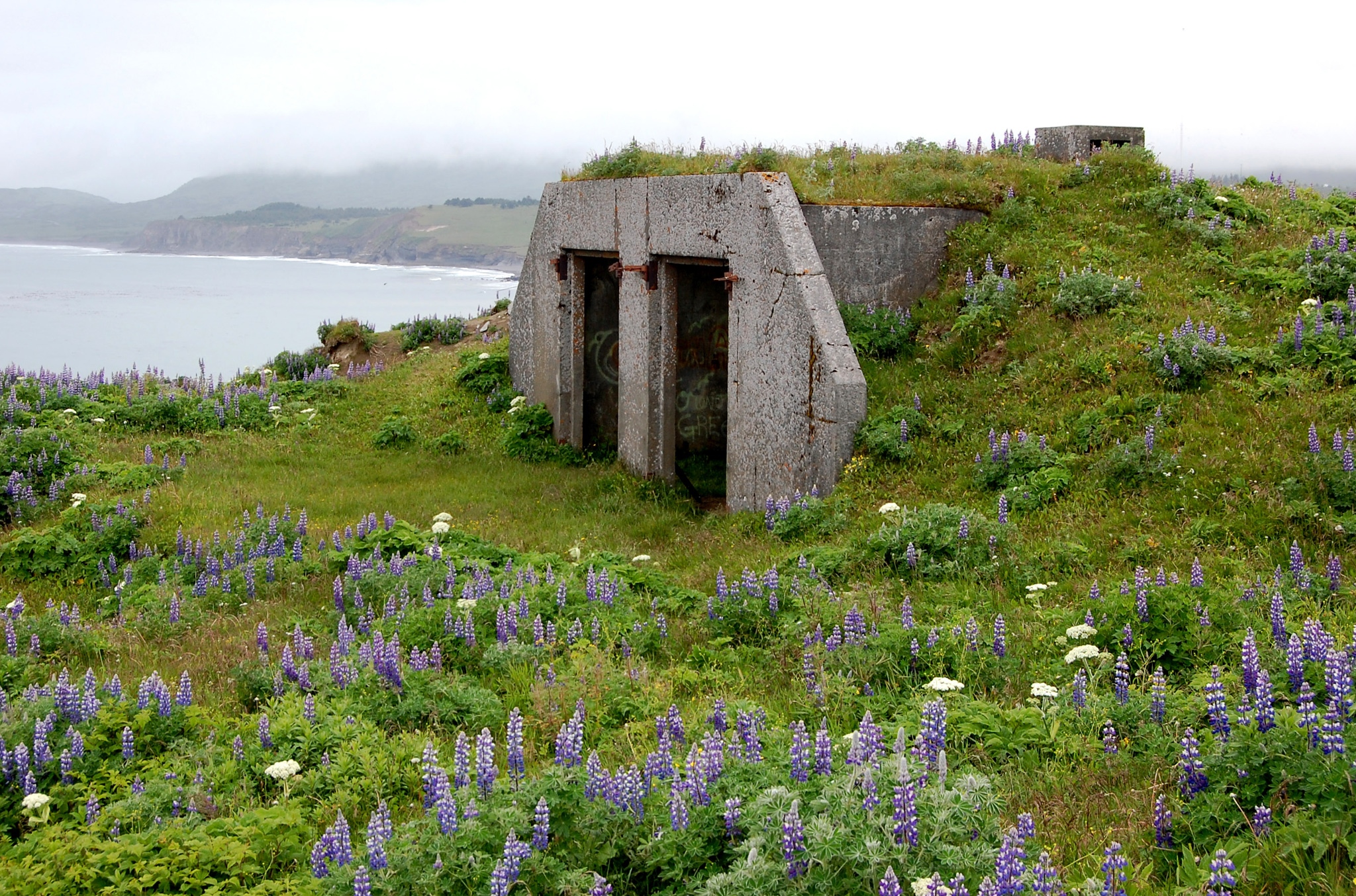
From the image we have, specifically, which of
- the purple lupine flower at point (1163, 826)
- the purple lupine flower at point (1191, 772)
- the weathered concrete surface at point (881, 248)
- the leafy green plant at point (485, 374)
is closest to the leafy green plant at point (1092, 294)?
the weathered concrete surface at point (881, 248)

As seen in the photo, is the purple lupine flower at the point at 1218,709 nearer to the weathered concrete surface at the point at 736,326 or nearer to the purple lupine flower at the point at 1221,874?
the purple lupine flower at the point at 1221,874

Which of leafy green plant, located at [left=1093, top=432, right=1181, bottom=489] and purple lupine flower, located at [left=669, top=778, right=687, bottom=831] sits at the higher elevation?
leafy green plant, located at [left=1093, top=432, right=1181, bottom=489]

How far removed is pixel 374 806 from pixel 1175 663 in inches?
171

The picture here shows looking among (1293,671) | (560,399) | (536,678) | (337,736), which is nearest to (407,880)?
(337,736)

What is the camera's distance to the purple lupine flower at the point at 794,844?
333 centimetres

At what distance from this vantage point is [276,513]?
40.6 feet

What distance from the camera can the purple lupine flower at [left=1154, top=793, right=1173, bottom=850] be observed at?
151 inches

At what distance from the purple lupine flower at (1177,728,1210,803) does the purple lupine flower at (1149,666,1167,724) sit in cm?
72

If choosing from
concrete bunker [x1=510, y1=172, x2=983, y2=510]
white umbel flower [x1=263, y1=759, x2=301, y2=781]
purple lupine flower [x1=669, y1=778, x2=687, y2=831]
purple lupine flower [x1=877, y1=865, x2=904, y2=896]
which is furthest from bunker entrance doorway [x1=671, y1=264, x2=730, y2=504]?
purple lupine flower [x1=877, y1=865, x2=904, y2=896]

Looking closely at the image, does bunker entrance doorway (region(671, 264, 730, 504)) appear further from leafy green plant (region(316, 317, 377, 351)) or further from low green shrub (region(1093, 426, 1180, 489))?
leafy green plant (region(316, 317, 377, 351))

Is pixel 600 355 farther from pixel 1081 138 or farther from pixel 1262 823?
pixel 1262 823

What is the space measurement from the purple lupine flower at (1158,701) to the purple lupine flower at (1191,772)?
72cm

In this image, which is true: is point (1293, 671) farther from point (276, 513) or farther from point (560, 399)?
point (560, 399)

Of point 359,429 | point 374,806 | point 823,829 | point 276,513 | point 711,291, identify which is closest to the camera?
point 823,829
